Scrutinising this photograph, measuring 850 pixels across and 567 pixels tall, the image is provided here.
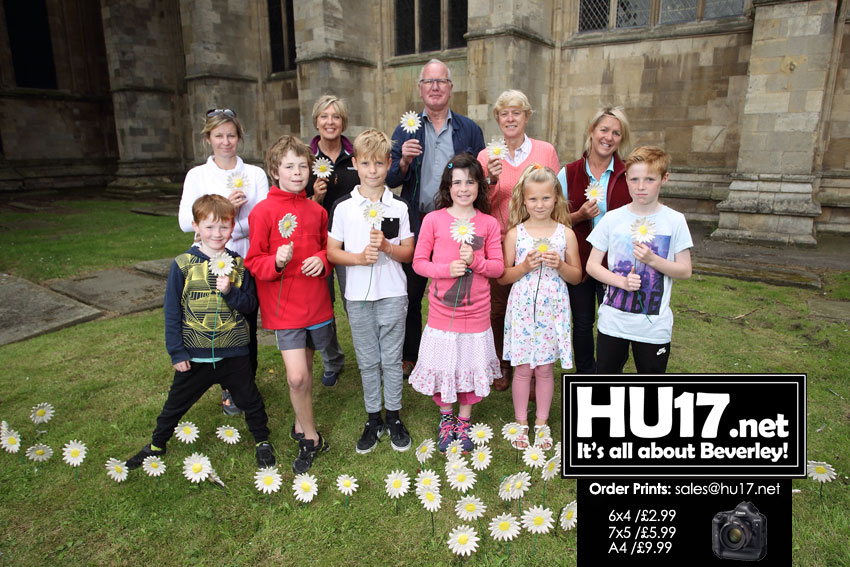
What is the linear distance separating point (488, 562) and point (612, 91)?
1028 centimetres

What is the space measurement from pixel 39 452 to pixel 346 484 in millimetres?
1752

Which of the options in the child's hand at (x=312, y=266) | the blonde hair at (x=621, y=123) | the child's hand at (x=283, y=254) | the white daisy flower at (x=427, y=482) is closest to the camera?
the white daisy flower at (x=427, y=482)

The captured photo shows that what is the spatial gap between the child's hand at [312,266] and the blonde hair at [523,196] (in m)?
1.16

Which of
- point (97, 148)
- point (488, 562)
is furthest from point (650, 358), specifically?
point (97, 148)

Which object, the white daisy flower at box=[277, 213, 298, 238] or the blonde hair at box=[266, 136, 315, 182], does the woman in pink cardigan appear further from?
the white daisy flower at box=[277, 213, 298, 238]

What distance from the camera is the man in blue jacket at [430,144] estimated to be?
142 inches

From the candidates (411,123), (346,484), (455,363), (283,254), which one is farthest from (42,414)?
(411,123)

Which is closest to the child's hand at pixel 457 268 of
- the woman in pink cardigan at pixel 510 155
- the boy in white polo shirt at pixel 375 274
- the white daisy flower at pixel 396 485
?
the boy in white polo shirt at pixel 375 274

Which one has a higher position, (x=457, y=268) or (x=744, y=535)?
(x=457, y=268)

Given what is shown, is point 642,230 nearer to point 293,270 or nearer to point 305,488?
point 293,270

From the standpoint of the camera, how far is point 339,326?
531 centimetres

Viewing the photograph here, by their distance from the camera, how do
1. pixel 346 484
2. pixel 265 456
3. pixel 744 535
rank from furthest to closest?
pixel 265 456 → pixel 346 484 → pixel 744 535

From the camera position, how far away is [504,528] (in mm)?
2389

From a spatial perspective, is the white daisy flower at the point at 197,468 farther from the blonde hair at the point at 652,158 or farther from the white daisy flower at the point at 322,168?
the blonde hair at the point at 652,158
